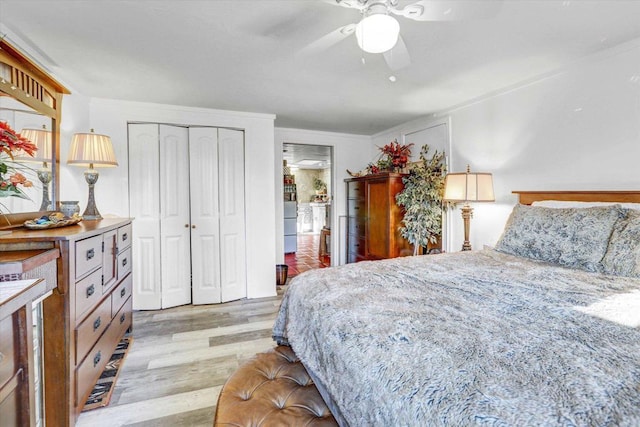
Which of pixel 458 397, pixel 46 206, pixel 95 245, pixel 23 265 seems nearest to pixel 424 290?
pixel 458 397

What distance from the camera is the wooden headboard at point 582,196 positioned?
6.85 feet

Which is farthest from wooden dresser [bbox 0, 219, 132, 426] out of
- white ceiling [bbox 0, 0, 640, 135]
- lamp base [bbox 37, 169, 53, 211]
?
white ceiling [bbox 0, 0, 640, 135]

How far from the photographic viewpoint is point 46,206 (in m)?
2.08

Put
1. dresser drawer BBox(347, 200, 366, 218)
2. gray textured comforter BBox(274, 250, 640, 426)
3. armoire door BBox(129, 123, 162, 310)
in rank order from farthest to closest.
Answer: dresser drawer BBox(347, 200, 366, 218) → armoire door BBox(129, 123, 162, 310) → gray textured comforter BBox(274, 250, 640, 426)

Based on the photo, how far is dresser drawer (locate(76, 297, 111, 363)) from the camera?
1.61m

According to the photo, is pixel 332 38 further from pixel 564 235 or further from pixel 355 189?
pixel 355 189

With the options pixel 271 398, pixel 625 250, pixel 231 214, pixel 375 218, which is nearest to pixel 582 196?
pixel 625 250

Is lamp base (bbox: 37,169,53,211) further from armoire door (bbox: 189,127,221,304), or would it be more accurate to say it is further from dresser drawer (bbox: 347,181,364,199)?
dresser drawer (bbox: 347,181,364,199)

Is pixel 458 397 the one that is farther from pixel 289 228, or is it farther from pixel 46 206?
pixel 289 228

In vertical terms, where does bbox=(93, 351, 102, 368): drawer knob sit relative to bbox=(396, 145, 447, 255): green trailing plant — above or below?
below

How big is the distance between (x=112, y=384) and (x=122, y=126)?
2.54m

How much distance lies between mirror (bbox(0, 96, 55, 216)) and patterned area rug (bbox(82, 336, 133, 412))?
120 centimetres

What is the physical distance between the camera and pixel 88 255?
1.72 metres

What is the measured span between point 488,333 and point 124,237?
259cm
